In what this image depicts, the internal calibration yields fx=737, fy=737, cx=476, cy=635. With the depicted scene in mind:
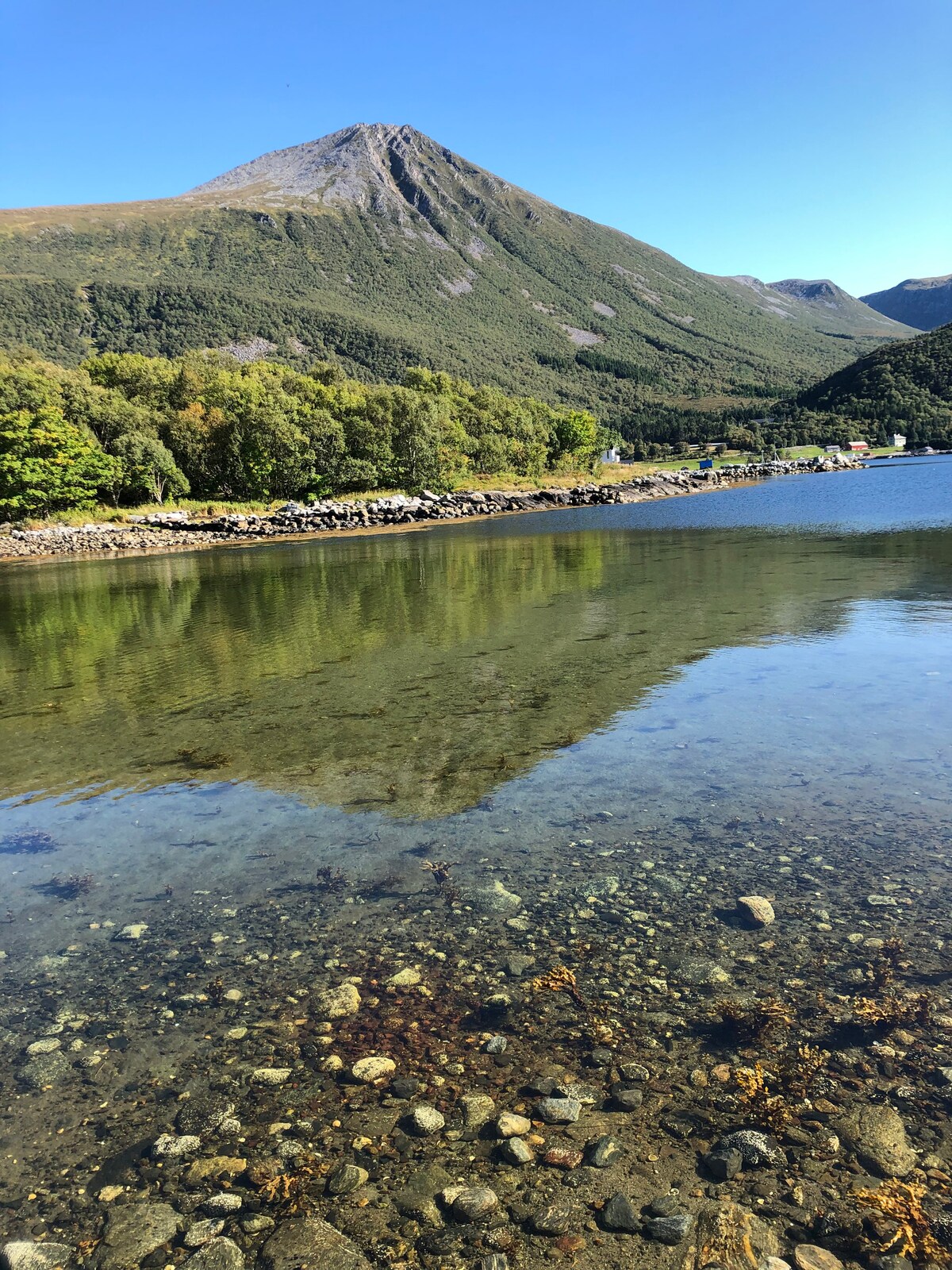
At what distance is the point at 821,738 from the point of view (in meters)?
9.63

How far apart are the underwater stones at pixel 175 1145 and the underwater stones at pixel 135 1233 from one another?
0.89 ft

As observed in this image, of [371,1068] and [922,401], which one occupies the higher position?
[922,401]

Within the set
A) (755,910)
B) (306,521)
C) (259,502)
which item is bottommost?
(755,910)

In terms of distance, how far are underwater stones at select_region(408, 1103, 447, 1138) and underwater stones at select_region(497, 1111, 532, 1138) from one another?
311 millimetres

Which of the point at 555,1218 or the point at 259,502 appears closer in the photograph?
the point at 555,1218

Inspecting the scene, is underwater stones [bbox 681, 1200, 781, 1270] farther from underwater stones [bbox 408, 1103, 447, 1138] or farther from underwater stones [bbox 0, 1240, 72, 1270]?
underwater stones [bbox 0, 1240, 72, 1270]

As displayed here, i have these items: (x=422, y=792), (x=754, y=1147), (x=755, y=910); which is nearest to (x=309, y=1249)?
(x=754, y=1147)

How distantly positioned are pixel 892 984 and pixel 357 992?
359 cm

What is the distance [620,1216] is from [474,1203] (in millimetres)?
687

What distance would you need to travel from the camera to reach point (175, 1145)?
392 centimetres

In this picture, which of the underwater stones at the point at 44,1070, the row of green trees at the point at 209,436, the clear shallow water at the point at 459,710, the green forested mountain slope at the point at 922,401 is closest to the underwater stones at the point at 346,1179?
the underwater stones at the point at 44,1070

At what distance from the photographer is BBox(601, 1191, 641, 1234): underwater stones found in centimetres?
334

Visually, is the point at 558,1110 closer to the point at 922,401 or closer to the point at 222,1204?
the point at 222,1204

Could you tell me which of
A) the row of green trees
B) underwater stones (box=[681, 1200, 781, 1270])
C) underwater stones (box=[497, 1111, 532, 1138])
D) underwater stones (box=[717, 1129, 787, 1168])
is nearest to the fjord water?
underwater stones (box=[717, 1129, 787, 1168])
